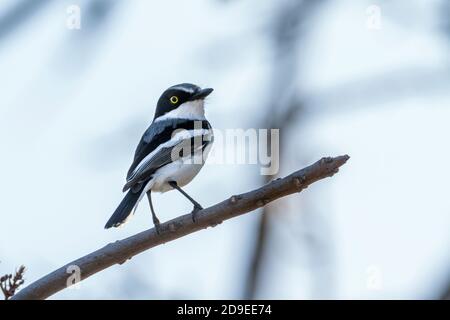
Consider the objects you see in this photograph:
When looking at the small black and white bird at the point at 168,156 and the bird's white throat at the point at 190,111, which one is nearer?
the small black and white bird at the point at 168,156

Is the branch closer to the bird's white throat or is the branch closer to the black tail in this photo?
the black tail

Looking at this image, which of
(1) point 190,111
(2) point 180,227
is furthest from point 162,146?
(2) point 180,227

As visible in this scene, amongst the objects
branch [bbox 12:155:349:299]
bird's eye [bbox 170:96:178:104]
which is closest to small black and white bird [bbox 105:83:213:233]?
bird's eye [bbox 170:96:178:104]

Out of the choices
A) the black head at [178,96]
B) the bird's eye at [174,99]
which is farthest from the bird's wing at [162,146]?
the bird's eye at [174,99]

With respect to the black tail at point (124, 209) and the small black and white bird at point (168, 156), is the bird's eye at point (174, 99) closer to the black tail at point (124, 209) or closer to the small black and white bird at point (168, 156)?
the small black and white bird at point (168, 156)

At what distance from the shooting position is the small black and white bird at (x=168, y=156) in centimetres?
560

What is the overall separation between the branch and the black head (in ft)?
10.2

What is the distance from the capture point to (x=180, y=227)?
408 centimetres

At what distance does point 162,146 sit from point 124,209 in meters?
0.90

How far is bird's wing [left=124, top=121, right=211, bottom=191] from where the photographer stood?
581cm

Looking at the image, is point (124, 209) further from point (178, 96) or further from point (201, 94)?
point (178, 96)

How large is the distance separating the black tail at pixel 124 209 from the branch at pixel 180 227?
3.91ft
